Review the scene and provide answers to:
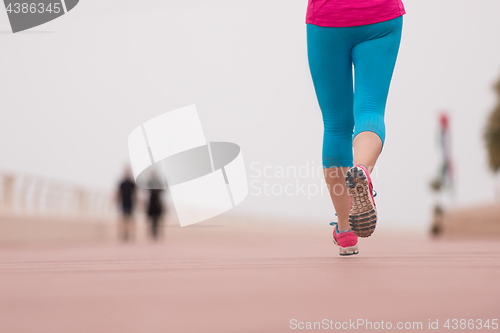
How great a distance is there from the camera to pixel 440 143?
945 cm

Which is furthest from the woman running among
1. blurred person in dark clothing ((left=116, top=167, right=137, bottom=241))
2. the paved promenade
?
blurred person in dark clothing ((left=116, top=167, right=137, bottom=241))

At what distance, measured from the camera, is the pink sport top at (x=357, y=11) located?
2.39 m

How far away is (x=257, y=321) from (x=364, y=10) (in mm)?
1637

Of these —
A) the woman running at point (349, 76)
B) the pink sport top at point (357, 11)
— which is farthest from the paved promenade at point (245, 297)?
the pink sport top at point (357, 11)

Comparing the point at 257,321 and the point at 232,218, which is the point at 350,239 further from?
the point at 232,218

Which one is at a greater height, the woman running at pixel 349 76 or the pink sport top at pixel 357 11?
the pink sport top at pixel 357 11

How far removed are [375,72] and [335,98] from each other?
0.88 feet

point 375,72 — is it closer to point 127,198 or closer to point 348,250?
point 348,250

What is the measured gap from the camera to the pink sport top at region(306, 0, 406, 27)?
239cm

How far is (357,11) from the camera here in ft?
7.88

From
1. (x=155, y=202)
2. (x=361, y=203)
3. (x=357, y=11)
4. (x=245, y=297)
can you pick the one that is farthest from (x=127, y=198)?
(x=245, y=297)

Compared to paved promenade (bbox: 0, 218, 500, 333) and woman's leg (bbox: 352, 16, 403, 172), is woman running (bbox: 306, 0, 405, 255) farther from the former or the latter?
paved promenade (bbox: 0, 218, 500, 333)

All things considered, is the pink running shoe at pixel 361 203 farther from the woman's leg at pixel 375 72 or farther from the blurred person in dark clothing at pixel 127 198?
the blurred person in dark clothing at pixel 127 198

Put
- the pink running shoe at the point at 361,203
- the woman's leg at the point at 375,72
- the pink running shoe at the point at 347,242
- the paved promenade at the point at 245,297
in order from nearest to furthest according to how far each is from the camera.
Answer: the paved promenade at the point at 245,297 → the pink running shoe at the point at 361,203 → the woman's leg at the point at 375,72 → the pink running shoe at the point at 347,242
